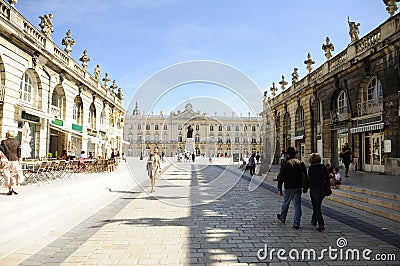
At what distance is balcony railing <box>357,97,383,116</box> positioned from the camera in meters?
17.4

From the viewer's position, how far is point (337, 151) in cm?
2239

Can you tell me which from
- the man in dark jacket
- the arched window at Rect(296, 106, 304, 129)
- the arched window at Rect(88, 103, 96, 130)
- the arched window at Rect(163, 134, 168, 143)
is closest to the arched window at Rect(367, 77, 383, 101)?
the arched window at Rect(296, 106, 304, 129)

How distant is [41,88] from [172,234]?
16281 mm

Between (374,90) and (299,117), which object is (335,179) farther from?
(299,117)

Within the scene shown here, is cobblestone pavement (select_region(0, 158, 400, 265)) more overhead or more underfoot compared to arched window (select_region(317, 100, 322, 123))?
more underfoot

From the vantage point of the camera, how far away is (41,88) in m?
18.6

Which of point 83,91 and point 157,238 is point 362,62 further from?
point 83,91

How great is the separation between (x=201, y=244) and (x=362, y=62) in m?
17.3

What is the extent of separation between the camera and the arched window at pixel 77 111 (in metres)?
25.2

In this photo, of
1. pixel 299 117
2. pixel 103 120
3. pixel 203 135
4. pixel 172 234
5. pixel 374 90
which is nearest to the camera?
pixel 172 234

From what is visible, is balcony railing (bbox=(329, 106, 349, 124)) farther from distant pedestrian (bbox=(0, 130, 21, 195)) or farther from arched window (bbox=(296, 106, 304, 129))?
distant pedestrian (bbox=(0, 130, 21, 195))

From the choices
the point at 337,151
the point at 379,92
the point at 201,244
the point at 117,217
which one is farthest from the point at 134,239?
the point at 337,151

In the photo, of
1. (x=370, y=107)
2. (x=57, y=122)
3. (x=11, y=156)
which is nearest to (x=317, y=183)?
(x=11, y=156)

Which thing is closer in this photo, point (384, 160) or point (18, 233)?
point (18, 233)
